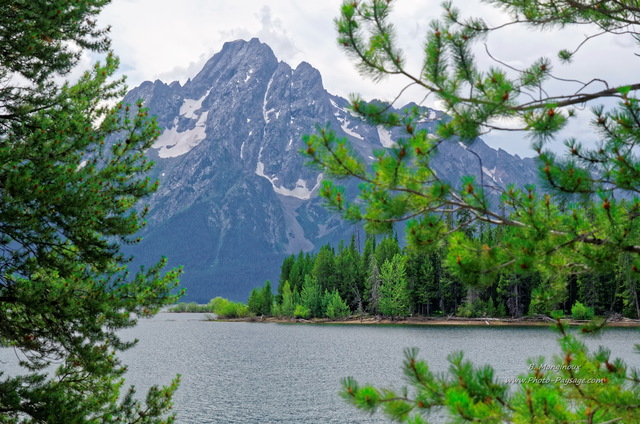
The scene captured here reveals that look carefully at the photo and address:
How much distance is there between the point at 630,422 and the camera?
4.41m

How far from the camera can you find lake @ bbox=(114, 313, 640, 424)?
2411 cm

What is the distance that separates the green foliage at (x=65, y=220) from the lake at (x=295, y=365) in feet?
21.6

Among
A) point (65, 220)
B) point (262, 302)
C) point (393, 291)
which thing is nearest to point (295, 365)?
point (65, 220)

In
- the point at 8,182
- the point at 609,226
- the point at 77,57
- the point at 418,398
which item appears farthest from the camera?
the point at 77,57

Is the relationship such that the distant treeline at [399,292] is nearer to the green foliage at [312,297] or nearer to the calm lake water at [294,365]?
the green foliage at [312,297]

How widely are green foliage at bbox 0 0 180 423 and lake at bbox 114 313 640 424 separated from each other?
21.6ft

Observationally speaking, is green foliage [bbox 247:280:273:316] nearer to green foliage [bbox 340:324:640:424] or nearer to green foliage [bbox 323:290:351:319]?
green foliage [bbox 323:290:351:319]

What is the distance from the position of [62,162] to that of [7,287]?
238cm

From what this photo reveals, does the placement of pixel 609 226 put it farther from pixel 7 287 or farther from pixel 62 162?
pixel 7 287

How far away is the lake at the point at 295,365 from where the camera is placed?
79.1 ft

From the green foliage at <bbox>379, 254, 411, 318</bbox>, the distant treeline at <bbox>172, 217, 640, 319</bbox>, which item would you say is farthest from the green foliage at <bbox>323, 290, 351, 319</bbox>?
the green foliage at <bbox>379, 254, 411, 318</bbox>

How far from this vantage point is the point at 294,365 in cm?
3781

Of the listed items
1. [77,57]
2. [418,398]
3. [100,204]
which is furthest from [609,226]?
[77,57]

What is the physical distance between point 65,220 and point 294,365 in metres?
32.1
